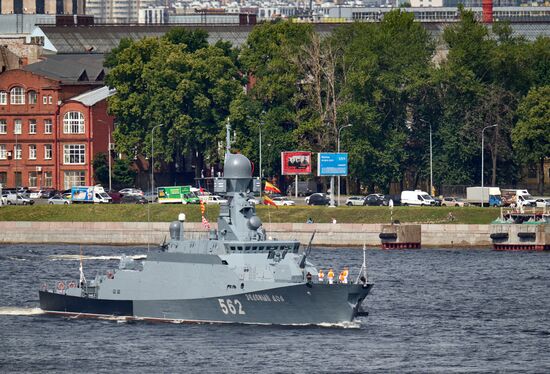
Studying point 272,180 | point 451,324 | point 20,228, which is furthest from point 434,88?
point 451,324

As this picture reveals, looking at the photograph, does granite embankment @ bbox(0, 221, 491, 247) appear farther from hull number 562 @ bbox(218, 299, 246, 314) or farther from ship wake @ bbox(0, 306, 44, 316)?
hull number 562 @ bbox(218, 299, 246, 314)

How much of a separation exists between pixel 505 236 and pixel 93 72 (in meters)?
72.3

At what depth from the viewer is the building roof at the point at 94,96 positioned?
571 feet

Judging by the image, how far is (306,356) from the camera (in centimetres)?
7156

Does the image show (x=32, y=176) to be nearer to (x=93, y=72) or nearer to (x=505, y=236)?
(x=93, y=72)

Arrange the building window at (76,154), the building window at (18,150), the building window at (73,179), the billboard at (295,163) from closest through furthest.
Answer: the billboard at (295,163) → the building window at (73,179) → the building window at (76,154) → the building window at (18,150)

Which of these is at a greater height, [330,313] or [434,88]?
[434,88]

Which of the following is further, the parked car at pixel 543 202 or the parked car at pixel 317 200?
the parked car at pixel 317 200

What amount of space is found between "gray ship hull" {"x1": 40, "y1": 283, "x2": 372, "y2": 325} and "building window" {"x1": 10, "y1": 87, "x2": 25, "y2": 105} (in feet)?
320

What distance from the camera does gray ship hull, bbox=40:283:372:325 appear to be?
75.9 meters

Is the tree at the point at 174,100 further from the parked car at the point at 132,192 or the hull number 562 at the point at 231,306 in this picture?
the hull number 562 at the point at 231,306

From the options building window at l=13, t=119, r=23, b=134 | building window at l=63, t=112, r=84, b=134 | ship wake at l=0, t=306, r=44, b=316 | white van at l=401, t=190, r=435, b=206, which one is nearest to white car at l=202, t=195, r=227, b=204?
white van at l=401, t=190, r=435, b=206

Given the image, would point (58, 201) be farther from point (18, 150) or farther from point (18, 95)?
point (18, 95)

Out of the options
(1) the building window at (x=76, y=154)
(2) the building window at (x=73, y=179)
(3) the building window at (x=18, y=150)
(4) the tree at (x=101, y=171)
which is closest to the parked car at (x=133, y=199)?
(4) the tree at (x=101, y=171)
